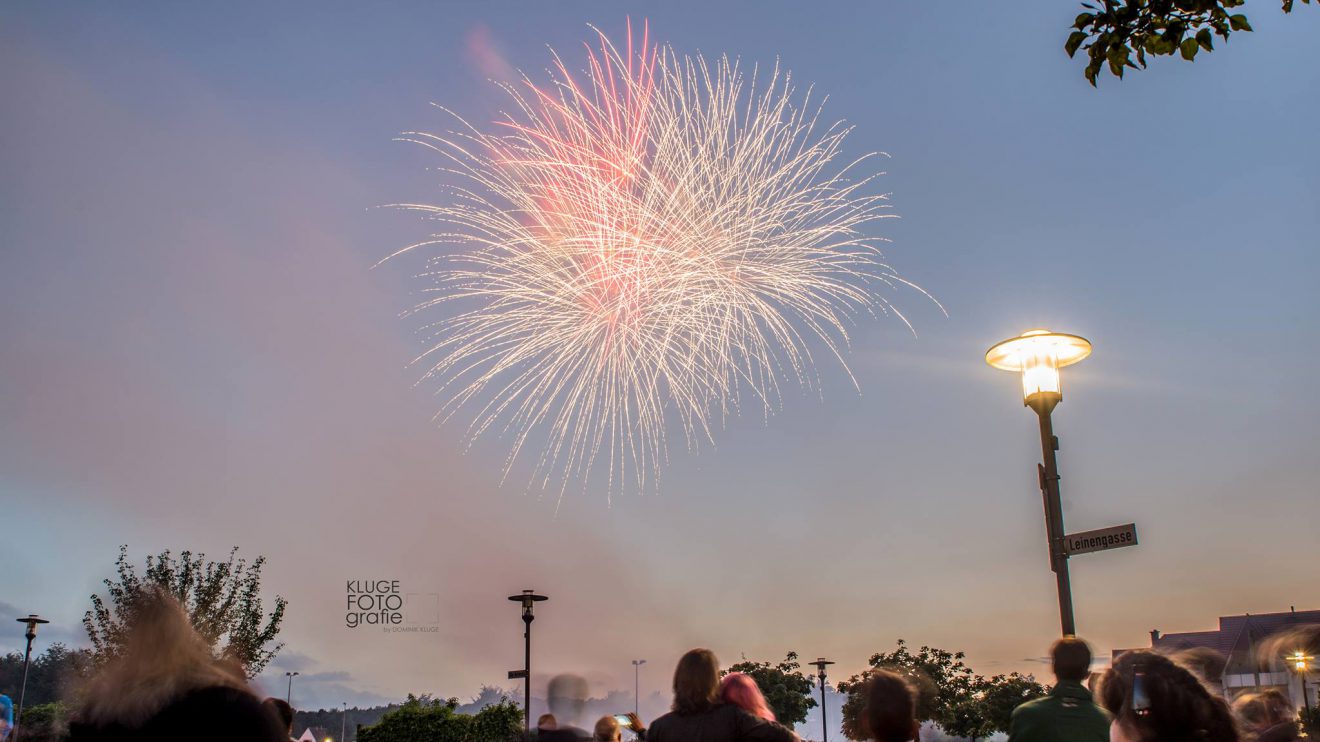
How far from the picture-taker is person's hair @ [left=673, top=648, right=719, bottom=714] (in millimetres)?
5285

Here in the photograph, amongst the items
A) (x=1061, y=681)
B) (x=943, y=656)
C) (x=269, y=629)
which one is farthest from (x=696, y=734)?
(x=943, y=656)

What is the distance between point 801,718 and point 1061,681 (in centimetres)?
7167

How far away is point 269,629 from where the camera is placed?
33938 millimetres

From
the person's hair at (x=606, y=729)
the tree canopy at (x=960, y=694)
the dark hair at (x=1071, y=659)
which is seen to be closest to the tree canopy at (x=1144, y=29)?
the dark hair at (x=1071, y=659)

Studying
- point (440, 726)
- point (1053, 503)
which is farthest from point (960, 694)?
point (1053, 503)

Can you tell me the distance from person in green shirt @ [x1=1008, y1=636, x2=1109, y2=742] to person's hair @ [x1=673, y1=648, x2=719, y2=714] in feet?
4.85

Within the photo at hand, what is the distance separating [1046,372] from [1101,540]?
1.62 m

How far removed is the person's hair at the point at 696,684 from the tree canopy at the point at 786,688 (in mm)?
66165

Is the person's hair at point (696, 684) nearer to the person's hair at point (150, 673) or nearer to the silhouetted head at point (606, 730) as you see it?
the person's hair at point (150, 673)

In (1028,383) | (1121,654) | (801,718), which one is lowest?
(801,718)

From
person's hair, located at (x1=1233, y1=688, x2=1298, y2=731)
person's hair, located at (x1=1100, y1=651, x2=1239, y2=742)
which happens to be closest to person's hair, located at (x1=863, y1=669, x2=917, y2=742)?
person's hair, located at (x1=1100, y1=651, x2=1239, y2=742)

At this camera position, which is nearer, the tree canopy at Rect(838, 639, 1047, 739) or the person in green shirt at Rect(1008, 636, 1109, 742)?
the person in green shirt at Rect(1008, 636, 1109, 742)

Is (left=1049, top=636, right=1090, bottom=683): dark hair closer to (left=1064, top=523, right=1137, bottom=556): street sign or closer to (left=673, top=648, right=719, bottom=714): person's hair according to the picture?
(left=673, top=648, right=719, bottom=714): person's hair

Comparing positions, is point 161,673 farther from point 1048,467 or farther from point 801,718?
point 801,718
